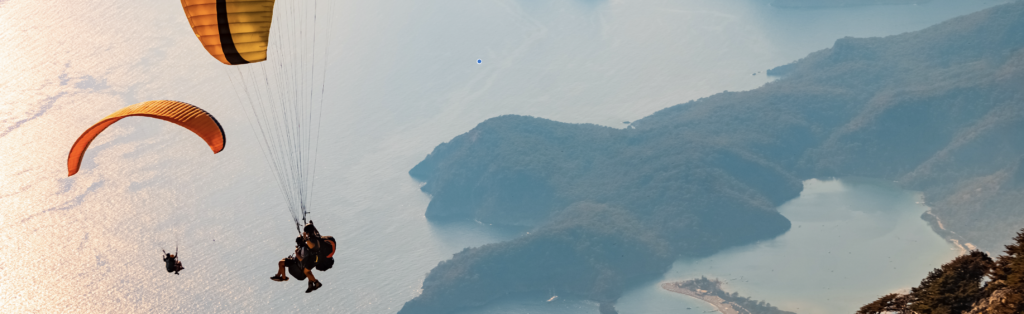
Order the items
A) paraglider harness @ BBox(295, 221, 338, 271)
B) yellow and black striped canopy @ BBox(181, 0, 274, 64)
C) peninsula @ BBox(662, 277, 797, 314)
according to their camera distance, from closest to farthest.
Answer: yellow and black striped canopy @ BBox(181, 0, 274, 64)
paraglider harness @ BBox(295, 221, 338, 271)
peninsula @ BBox(662, 277, 797, 314)

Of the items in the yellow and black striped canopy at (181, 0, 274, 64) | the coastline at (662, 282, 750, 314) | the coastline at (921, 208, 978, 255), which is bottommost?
the yellow and black striped canopy at (181, 0, 274, 64)

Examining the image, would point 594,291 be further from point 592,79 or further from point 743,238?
Result: point 592,79

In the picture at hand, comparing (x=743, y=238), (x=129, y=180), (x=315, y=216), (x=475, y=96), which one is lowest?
(x=129, y=180)

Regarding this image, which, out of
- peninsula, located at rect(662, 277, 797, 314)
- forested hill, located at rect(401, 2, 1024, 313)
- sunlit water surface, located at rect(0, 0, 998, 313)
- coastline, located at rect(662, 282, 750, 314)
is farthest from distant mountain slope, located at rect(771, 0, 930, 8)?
coastline, located at rect(662, 282, 750, 314)

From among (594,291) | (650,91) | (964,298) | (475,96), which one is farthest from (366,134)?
(964,298)

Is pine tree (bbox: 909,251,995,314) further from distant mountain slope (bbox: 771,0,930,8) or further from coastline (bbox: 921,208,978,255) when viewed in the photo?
distant mountain slope (bbox: 771,0,930,8)

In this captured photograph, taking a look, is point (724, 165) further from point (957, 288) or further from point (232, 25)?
point (232, 25)

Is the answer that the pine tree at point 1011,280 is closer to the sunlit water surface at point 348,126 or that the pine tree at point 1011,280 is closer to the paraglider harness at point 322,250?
the paraglider harness at point 322,250
